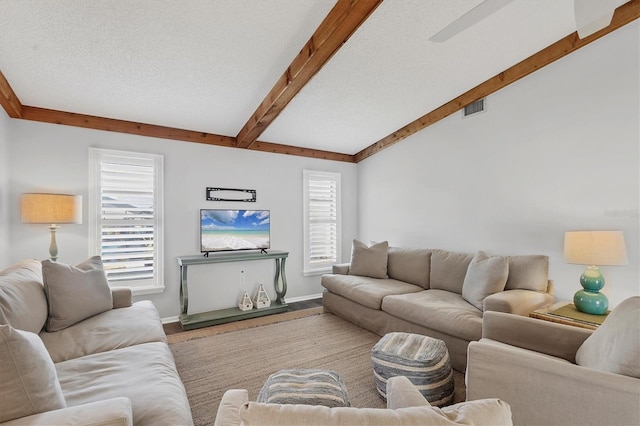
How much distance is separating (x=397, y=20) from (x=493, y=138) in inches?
73.5

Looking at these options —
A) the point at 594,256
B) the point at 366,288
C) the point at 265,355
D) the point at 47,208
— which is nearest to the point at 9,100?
the point at 47,208

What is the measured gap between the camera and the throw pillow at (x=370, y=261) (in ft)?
13.0

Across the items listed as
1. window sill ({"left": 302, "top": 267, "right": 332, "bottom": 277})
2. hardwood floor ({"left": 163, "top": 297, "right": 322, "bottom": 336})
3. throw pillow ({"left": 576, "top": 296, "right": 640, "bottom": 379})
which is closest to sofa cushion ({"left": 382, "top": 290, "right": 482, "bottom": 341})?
throw pillow ({"left": 576, "top": 296, "right": 640, "bottom": 379})

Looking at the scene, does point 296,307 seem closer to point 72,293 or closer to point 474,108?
point 72,293

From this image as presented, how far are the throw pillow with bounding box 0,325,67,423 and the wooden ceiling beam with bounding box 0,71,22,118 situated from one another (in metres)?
2.67

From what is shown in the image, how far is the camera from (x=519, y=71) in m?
3.08

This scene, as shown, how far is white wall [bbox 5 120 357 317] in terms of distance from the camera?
3012 mm

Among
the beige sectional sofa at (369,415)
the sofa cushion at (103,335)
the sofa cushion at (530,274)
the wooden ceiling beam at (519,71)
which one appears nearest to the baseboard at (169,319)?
the sofa cushion at (103,335)

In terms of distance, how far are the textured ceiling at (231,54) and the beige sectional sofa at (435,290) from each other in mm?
1982

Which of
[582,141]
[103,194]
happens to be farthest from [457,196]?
[103,194]

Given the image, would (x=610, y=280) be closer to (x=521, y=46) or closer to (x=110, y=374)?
(x=521, y=46)

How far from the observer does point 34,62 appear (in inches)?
94.0

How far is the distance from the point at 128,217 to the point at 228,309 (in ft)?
5.55

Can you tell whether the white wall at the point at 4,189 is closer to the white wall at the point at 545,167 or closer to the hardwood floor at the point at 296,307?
the hardwood floor at the point at 296,307
